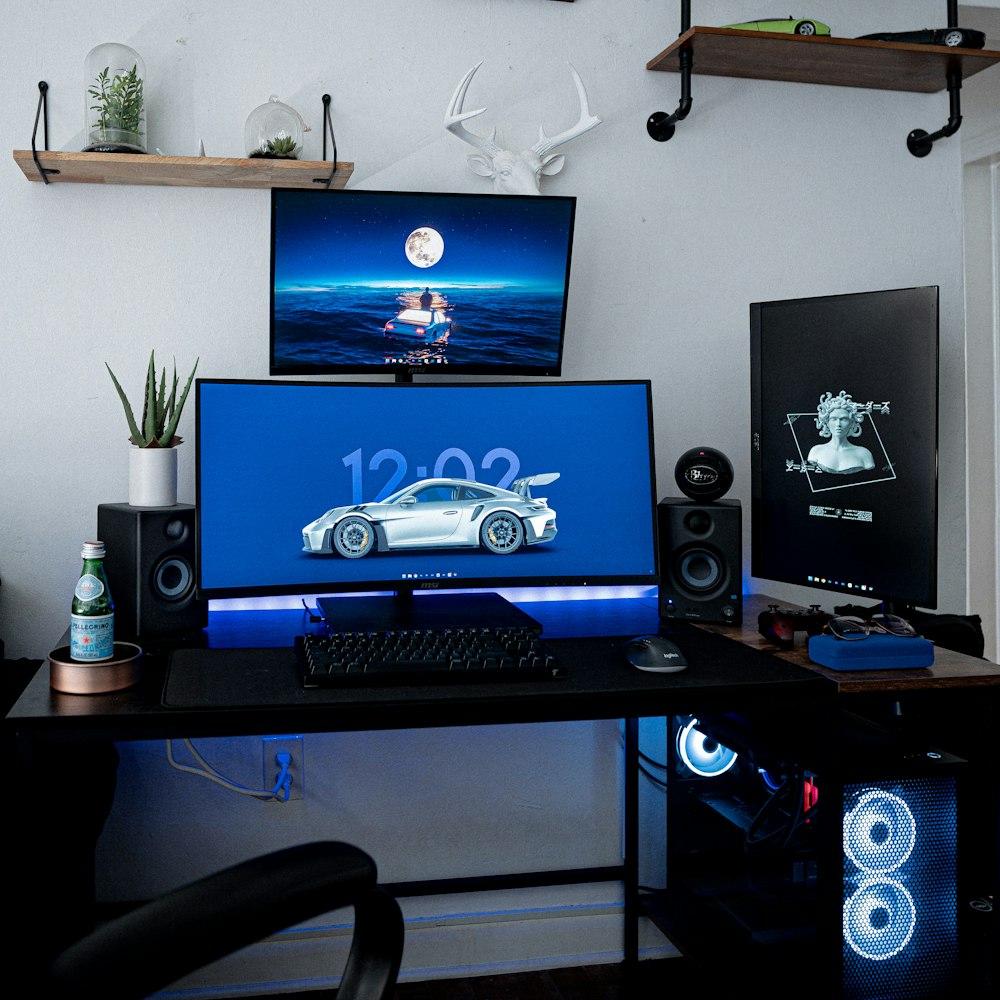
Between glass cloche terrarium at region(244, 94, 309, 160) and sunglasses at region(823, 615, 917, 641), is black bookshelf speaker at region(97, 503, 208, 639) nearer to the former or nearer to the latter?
glass cloche terrarium at region(244, 94, 309, 160)

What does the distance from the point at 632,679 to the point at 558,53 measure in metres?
1.46

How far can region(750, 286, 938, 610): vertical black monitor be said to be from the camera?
1.78 m

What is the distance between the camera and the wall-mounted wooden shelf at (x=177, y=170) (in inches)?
73.9

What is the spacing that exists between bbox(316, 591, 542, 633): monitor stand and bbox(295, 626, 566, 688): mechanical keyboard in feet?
0.43

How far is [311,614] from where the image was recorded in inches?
76.0

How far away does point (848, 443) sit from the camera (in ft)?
6.16

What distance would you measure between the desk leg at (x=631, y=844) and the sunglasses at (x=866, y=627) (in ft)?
2.22

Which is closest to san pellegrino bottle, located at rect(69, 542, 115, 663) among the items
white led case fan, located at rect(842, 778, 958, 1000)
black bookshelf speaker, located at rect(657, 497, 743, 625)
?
black bookshelf speaker, located at rect(657, 497, 743, 625)

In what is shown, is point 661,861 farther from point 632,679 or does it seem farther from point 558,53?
point 558,53

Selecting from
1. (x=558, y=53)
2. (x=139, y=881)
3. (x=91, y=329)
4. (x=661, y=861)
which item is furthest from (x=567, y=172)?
(x=139, y=881)

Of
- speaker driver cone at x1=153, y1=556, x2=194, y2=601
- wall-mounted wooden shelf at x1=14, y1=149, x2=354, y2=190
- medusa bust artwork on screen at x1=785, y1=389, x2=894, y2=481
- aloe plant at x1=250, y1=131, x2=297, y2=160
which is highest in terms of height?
aloe plant at x1=250, y1=131, x2=297, y2=160

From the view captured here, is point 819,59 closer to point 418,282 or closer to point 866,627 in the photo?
point 418,282

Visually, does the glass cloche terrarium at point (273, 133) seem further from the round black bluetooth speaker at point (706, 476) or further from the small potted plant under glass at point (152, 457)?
the round black bluetooth speaker at point (706, 476)

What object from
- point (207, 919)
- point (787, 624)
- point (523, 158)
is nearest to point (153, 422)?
point (523, 158)
